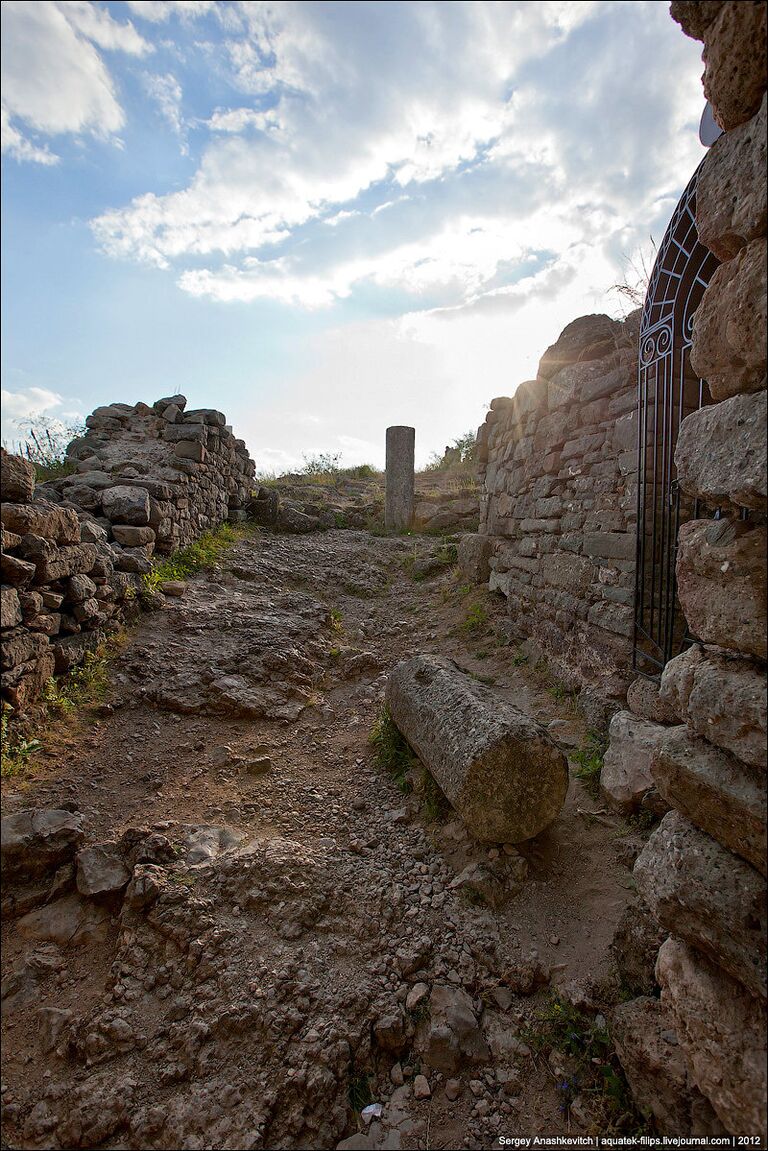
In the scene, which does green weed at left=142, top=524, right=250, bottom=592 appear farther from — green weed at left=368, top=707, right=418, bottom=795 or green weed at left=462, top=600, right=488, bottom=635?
green weed at left=462, top=600, right=488, bottom=635

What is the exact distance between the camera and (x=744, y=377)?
5.21 feet

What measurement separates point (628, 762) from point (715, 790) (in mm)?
1900

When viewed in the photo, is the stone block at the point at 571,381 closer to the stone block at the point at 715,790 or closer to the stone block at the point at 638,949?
the stone block at the point at 715,790

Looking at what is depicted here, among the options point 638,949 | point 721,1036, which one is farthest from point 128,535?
point 721,1036

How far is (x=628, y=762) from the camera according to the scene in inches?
131

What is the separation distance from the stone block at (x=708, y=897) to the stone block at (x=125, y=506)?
5.33 meters

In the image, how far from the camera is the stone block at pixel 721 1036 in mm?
1401

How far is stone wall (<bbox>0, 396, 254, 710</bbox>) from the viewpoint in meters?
3.59

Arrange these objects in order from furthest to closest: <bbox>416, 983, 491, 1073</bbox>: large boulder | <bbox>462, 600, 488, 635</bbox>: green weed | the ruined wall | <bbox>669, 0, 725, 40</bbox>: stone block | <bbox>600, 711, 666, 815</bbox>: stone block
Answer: <bbox>462, 600, 488, 635</bbox>: green weed < the ruined wall < <bbox>600, 711, 666, 815</bbox>: stone block < <bbox>416, 983, 491, 1073</bbox>: large boulder < <bbox>669, 0, 725, 40</bbox>: stone block

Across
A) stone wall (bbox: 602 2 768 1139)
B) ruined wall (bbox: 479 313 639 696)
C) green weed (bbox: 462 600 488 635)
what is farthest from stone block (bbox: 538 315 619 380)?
stone wall (bbox: 602 2 768 1139)

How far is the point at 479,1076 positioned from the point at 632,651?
2.60 metres

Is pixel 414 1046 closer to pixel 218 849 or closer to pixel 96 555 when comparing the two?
pixel 218 849

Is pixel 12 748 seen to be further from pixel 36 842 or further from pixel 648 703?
pixel 648 703

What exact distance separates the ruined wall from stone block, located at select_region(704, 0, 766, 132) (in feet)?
8.31
